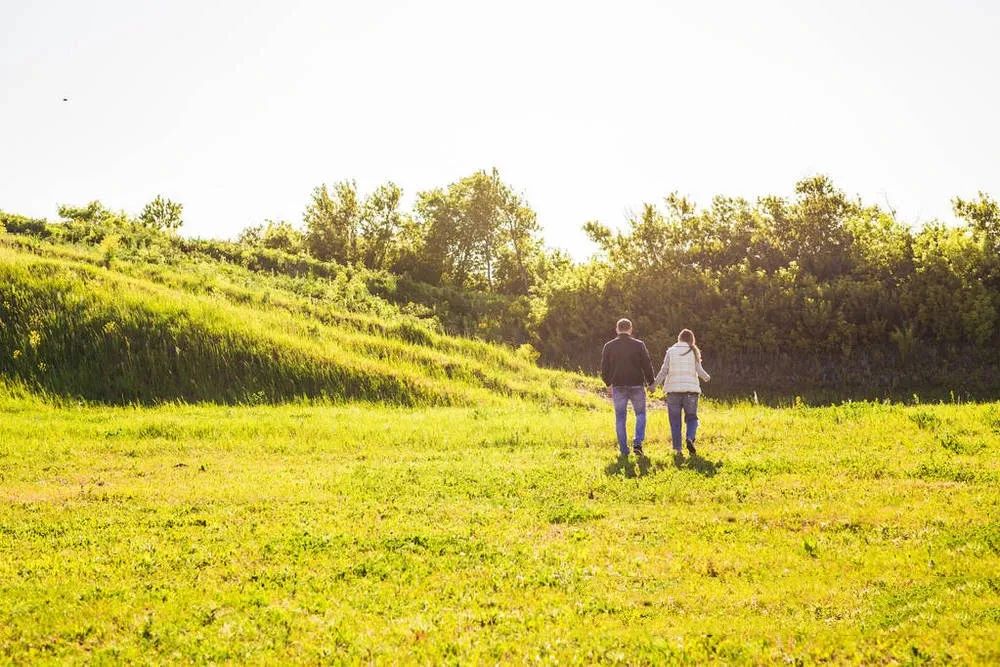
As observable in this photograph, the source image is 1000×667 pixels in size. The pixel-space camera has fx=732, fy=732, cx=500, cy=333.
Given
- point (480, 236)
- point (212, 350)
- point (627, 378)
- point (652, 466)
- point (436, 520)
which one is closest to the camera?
point (436, 520)

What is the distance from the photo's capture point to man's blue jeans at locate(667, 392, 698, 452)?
1334 cm

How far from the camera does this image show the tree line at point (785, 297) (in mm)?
22359

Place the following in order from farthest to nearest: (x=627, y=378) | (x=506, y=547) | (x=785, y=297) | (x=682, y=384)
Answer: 1. (x=785, y=297)
2. (x=627, y=378)
3. (x=682, y=384)
4. (x=506, y=547)

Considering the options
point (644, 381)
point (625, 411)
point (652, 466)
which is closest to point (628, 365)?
point (644, 381)

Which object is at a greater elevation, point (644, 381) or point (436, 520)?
point (644, 381)

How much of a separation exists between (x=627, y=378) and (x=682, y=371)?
100 cm

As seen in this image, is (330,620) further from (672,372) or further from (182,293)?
(182,293)

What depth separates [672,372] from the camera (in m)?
13.5

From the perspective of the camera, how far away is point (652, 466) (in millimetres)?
12250

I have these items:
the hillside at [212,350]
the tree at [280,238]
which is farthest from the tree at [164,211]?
the hillside at [212,350]

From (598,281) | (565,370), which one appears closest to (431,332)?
(565,370)

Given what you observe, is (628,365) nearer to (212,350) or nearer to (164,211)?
(212,350)

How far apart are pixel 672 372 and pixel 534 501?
4419 millimetres

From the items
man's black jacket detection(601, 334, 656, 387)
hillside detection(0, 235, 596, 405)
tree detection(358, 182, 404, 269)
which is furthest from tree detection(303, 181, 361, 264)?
man's black jacket detection(601, 334, 656, 387)
